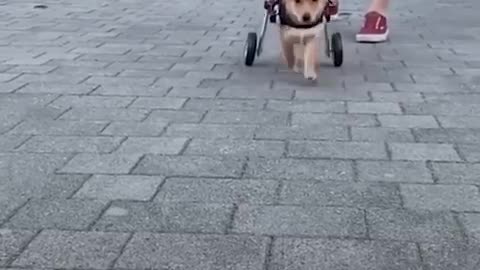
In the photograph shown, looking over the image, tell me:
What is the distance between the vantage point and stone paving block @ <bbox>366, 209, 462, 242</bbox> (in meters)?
2.84

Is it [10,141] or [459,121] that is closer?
[10,141]

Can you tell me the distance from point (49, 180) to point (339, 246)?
121cm

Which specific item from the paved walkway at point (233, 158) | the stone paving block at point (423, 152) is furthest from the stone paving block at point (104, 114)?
the stone paving block at point (423, 152)

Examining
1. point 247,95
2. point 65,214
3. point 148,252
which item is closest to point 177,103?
point 247,95

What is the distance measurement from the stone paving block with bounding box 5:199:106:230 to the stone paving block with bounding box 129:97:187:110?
5.05 ft

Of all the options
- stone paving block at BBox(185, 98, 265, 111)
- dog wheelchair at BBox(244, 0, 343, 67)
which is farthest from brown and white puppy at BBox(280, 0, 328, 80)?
stone paving block at BBox(185, 98, 265, 111)

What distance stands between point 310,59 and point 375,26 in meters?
Result: 1.91

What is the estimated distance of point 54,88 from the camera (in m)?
5.07

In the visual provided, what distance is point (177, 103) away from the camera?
4.73 meters

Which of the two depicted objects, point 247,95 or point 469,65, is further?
point 469,65

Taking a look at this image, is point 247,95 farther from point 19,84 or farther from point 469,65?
point 469,65

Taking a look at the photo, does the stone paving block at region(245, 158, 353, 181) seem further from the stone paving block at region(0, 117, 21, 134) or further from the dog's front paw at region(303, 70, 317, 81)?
the dog's front paw at region(303, 70, 317, 81)

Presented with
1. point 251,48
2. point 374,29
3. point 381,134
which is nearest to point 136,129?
point 381,134

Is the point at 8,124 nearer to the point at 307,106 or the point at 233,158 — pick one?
the point at 233,158
